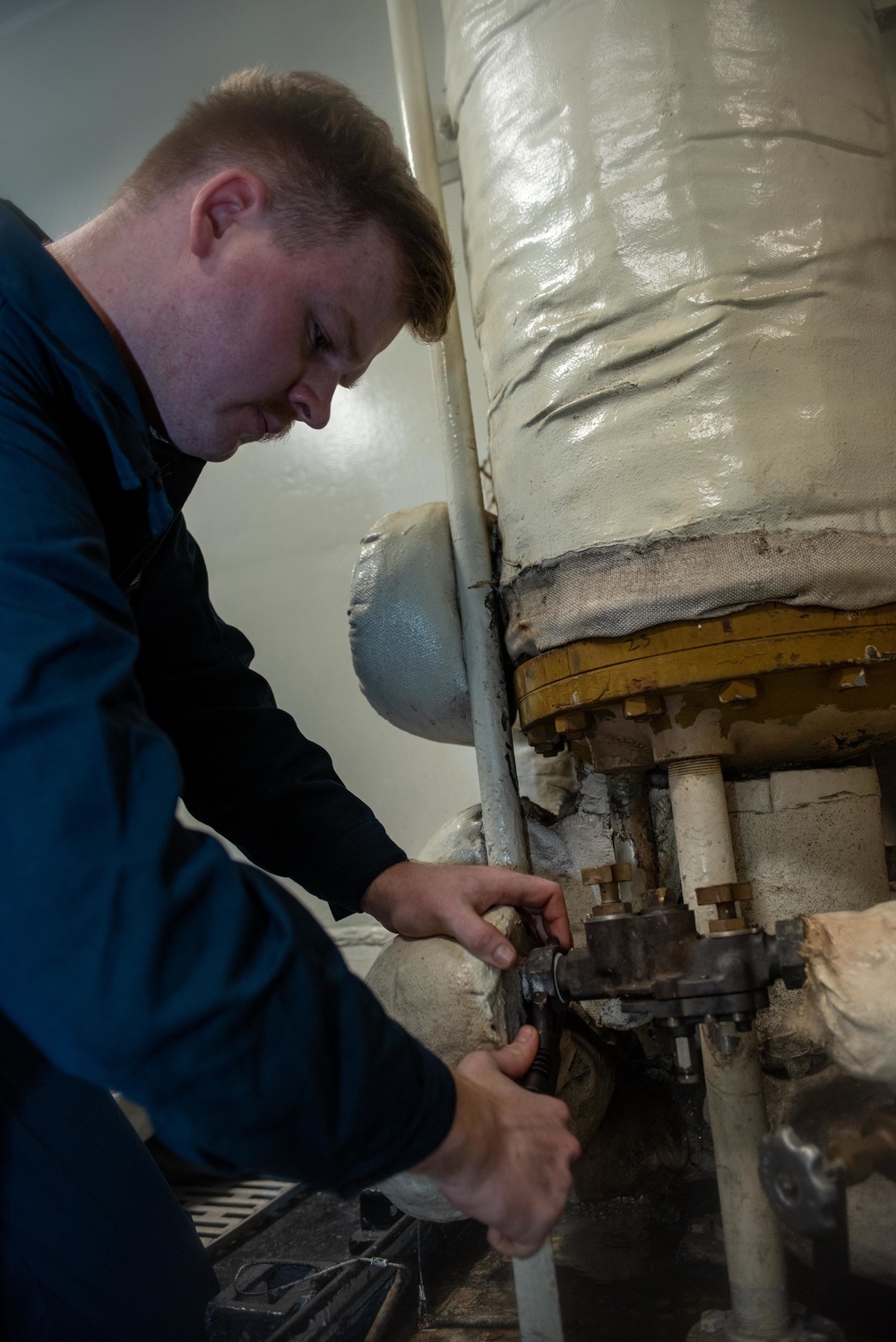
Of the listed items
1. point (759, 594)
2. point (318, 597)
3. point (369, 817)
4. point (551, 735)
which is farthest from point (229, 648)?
point (318, 597)

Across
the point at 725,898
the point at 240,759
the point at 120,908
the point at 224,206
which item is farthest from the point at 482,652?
the point at 120,908

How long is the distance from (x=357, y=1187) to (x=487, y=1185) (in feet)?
0.26

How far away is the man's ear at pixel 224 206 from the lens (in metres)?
0.72

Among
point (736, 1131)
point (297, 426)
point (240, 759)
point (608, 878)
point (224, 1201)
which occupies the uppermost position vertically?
point (297, 426)

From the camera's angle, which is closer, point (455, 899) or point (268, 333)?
point (268, 333)

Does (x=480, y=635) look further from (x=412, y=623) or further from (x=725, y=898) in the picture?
(x=725, y=898)

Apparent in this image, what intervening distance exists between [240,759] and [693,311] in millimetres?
601

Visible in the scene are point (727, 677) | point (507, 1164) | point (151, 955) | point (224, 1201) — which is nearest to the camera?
point (151, 955)

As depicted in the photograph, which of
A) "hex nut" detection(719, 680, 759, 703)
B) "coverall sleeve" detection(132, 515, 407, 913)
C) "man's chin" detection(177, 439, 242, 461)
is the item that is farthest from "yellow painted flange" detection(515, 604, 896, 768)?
"man's chin" detection(177, 439, 242, 461)

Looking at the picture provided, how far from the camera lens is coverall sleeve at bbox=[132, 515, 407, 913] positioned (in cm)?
93

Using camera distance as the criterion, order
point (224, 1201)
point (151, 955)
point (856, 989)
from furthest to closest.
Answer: point (224, 1201) → point (856, 989) → point (151, 955)

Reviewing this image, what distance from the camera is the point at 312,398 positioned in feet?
2.65

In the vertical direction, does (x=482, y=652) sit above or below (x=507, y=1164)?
above

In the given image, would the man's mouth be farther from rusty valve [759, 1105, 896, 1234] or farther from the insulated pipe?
rusty valve [759, 1105, 896, 1234]
